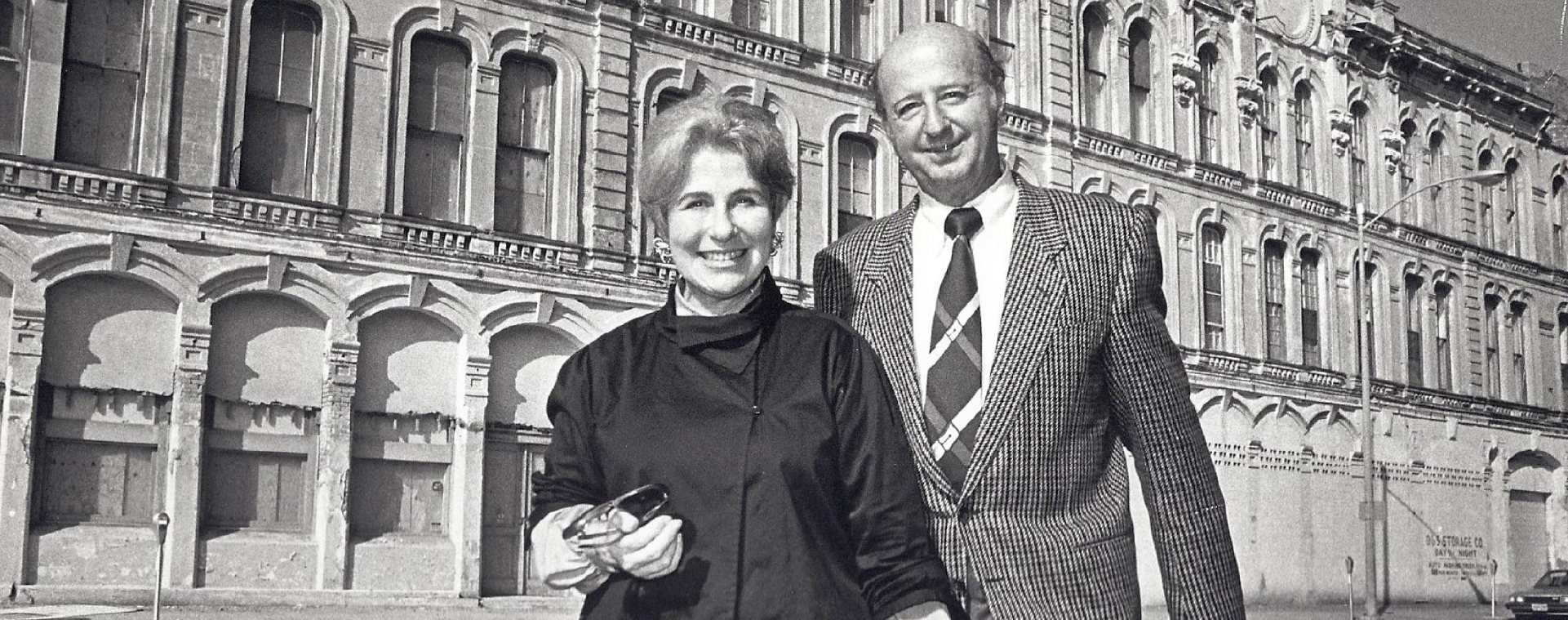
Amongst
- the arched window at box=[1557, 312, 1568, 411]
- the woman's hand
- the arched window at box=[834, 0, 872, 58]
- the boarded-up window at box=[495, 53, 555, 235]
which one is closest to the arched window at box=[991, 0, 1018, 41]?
the arched window at box=[834, 0, 872, 58]

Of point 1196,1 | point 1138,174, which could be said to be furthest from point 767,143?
point 1196,1

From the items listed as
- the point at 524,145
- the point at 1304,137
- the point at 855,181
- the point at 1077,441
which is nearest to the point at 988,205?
the point at 1077,441

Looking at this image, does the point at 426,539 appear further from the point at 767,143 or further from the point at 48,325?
the point at 767,143

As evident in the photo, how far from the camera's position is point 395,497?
60.1ft

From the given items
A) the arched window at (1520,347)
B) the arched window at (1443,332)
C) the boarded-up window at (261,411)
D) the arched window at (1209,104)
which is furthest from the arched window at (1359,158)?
the boarded-up window at (261,411)

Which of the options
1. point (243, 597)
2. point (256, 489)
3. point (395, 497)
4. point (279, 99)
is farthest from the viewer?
point (395, 497)

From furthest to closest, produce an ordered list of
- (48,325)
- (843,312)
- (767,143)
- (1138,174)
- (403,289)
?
(1138,174)
(403,289)
(48,325)
(843,312)
(767,143)

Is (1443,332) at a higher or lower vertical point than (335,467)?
higher

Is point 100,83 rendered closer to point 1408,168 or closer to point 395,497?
point 395,497

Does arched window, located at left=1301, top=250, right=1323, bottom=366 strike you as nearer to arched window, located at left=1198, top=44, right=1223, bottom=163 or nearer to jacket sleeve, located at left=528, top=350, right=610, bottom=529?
arched window, located at left=1198, top=44, right=1223, bottom=163

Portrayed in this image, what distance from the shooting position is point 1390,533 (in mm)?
32781

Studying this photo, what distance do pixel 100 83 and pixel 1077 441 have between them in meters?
15.5

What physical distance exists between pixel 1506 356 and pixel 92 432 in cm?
3415

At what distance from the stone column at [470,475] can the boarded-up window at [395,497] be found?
0.22 metres
